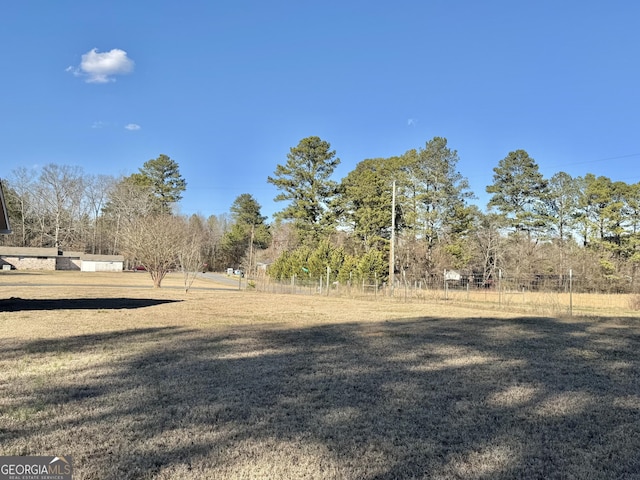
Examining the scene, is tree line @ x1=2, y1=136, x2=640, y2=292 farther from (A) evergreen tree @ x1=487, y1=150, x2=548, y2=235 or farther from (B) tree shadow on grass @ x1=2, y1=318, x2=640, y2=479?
(B) tree shadow on grass @ x1=2, y1=318, x2=640, y2=479

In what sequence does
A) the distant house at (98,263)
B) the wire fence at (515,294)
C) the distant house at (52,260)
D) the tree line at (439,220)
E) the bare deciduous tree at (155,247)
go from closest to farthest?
the wire fence at (515,294) < the bare deciduous tree at (155,247) < the tree line at (439,220) < the distant house at (52,260) < the distant house at (98,263)

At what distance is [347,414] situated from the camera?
4.11 m

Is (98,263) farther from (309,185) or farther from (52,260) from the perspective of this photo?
Answer: (309,185)

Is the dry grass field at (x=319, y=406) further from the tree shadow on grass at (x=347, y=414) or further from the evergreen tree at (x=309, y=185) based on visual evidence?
the evergreen tree at (x=309, y=185)

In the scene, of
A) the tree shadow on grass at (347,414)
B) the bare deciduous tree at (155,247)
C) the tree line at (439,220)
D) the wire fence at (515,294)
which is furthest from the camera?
the tree line at (439,220)

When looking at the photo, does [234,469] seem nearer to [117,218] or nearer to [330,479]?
[330,479]

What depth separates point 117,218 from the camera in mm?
64875

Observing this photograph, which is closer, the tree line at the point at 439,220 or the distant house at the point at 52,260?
the tree line at the point at 439,220

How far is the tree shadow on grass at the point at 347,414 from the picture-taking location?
305 centimetres

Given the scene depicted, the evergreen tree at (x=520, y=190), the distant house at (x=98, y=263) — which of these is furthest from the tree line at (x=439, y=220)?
the distant house at (x=98, y=263)

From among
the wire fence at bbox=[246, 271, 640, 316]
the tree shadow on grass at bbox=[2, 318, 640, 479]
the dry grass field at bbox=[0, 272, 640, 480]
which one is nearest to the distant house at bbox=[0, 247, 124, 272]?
the wire fence at bbox=[246, 271, 640, 316]

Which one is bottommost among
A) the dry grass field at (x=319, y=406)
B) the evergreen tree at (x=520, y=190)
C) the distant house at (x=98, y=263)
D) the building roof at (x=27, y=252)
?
the dry grass field at (x=319, y=406)

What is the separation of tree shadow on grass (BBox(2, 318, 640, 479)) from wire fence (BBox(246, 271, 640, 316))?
39.2 feet

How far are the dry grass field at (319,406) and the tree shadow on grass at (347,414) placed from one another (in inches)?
0.7
